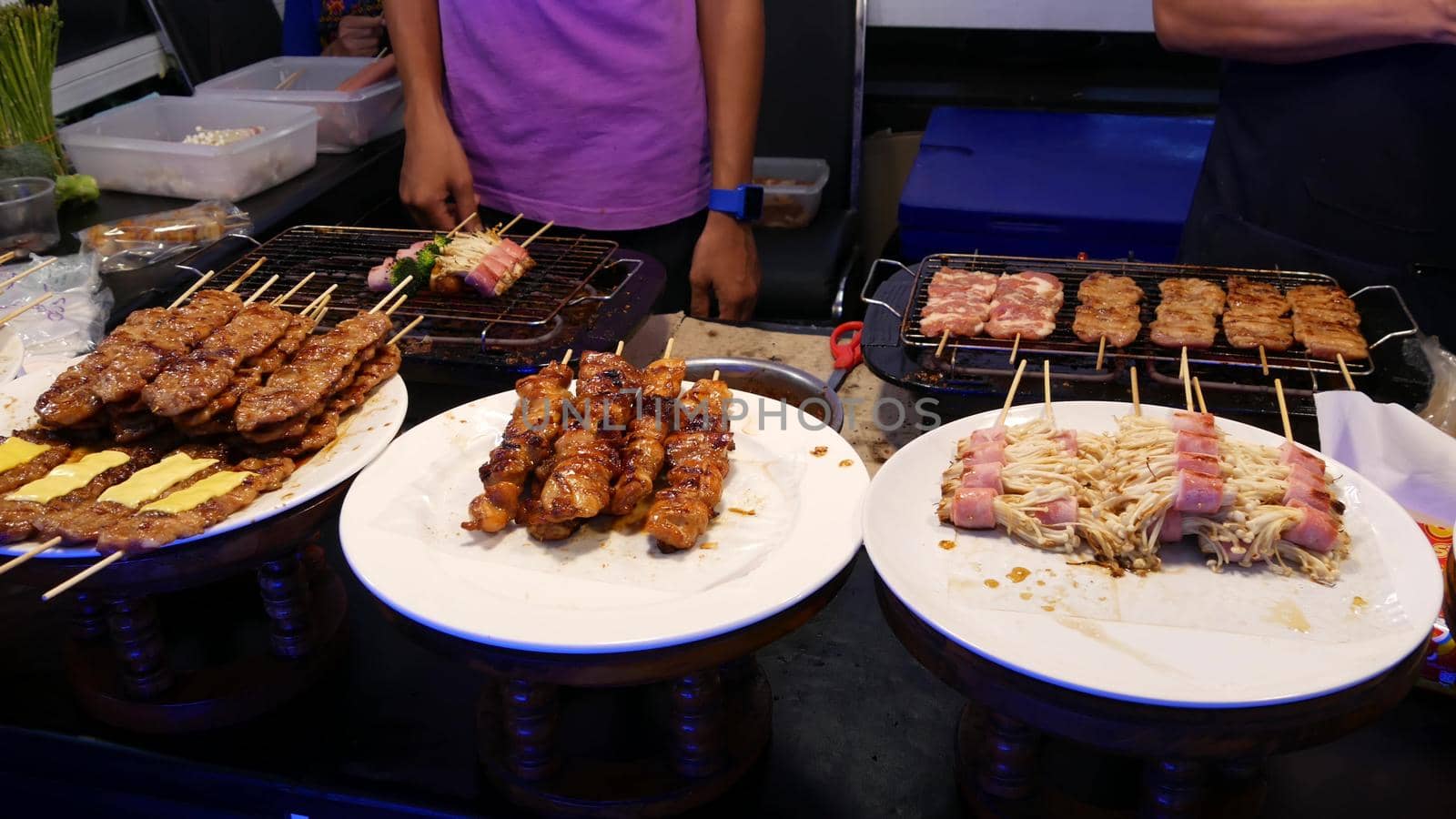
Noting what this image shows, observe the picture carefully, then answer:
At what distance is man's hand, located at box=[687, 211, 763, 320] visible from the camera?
401cm

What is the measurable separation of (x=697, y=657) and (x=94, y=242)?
3.55 metres

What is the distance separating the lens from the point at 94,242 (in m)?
3.87

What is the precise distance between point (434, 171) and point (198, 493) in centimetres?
232

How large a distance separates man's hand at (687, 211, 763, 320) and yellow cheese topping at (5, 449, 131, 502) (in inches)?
89.6

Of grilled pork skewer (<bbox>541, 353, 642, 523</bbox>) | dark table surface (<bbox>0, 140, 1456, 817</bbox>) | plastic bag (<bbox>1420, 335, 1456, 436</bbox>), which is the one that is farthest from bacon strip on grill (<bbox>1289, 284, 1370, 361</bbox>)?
grilled pork skewer (<bbox>541, 353, 642, 523</bbox>)

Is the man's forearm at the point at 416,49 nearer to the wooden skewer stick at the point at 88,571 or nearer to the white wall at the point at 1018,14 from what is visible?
the wooden skewer stick at the point at 88,571

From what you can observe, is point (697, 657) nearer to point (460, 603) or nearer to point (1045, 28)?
point (460, 603)

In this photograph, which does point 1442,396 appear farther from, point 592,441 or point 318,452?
point 318,452

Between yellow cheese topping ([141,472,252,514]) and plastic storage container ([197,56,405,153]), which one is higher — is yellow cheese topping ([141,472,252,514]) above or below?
above

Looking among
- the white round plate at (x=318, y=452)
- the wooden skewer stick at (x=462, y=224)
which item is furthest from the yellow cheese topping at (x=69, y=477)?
the wooden skewer stick at (x=462, y=224)

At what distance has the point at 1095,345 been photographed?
9.52ft

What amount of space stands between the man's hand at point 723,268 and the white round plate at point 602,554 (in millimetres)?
1801

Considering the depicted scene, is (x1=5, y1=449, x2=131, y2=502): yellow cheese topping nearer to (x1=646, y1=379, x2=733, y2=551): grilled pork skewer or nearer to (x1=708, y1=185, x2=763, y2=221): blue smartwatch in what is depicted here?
(x1=646, y1=379, x2=733, y2=551): grilled pork skewer

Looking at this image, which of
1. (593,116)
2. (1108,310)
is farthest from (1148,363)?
(593,116)
